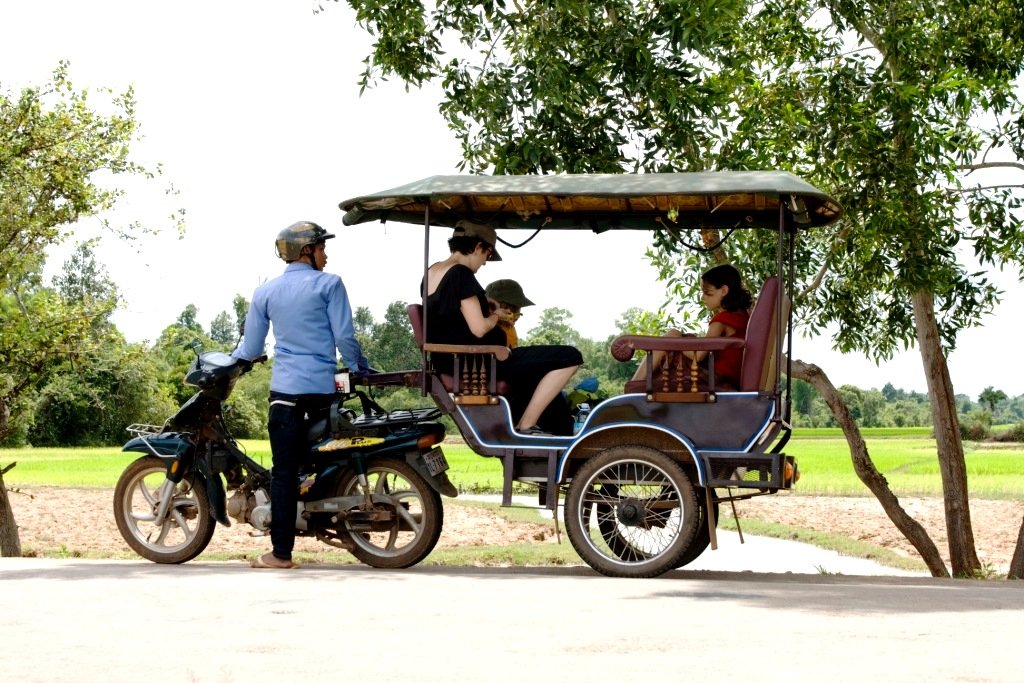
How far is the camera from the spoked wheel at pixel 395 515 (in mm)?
9062

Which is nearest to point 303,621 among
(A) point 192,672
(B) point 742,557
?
(A) point 192,672

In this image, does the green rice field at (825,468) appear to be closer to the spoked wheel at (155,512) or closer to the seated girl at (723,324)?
the spoked wheel at (155,512)


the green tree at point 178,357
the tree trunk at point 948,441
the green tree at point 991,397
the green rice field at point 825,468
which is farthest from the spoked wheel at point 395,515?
the green tree at point 991,397

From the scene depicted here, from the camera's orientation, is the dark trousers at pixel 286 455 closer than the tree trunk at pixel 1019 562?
Yes

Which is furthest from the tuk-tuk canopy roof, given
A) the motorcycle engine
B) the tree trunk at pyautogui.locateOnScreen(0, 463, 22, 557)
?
the tree trunk at pyautogui.locateOnScreen(0, 463, 22, 557)

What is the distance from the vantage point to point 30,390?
20203mm

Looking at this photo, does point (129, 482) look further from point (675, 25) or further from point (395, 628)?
point (675, 25)

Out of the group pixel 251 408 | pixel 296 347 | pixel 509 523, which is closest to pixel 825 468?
pixel 509 523

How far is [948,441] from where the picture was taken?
671 inches

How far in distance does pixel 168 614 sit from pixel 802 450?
45299 mm

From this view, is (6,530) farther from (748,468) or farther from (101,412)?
(101,412)

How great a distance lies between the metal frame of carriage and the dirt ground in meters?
9.12

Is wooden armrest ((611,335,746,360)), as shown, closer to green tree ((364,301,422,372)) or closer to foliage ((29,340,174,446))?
foliage ((29,340,174,446))

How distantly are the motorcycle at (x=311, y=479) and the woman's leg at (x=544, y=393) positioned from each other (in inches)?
22.1
